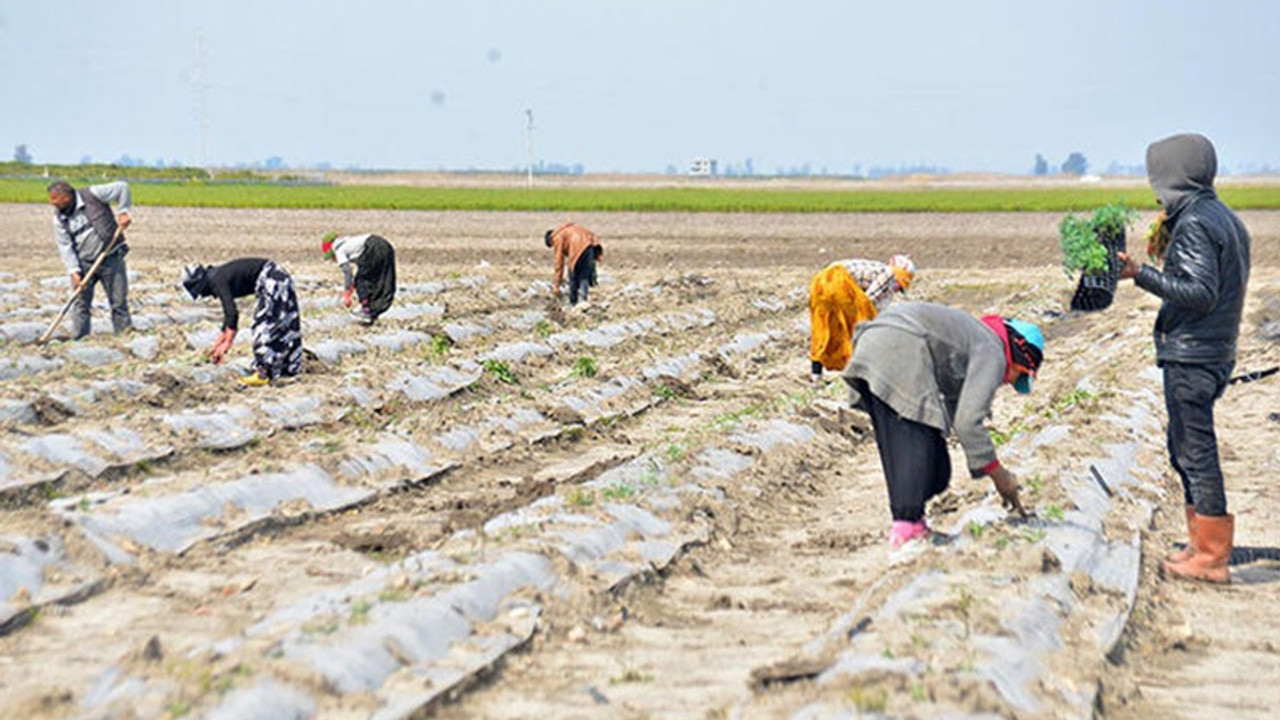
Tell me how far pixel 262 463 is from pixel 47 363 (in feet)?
14.4

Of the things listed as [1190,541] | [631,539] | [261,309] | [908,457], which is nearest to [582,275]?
[261,309]

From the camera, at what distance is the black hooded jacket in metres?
A: 5.69

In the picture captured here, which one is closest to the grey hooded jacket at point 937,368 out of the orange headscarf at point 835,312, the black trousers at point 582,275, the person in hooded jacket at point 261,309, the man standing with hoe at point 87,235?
the orange headscarf at point 835,312

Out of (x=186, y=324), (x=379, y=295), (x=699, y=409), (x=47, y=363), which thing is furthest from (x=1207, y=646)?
(x=186, y=324)

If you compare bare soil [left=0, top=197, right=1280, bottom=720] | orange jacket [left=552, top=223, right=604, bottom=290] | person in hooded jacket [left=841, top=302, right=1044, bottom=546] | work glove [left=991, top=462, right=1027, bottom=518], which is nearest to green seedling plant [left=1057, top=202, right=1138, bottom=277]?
person in hooded jacket [left=841, top=302, right=1044, bottom=546]

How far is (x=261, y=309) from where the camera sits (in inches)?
411

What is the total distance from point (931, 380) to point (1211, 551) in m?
1.39

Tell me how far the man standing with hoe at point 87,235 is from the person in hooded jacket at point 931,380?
816 centimetres

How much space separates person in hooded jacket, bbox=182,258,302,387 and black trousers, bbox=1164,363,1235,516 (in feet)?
20.8

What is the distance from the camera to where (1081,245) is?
5.68 meters

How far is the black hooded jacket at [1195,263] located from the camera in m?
5.69

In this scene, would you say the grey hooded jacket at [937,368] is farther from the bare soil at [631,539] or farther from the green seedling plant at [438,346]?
the green seedling plant at [438,346]

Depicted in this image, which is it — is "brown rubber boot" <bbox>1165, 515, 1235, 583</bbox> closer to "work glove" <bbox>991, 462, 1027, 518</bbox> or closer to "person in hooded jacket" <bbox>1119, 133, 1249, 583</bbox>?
"person in hooded jacket" <bbox>1119, 133, 1249, 583</bbox>

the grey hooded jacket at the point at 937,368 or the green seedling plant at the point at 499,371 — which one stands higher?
the grey hooded jacket at the point at 937,368
